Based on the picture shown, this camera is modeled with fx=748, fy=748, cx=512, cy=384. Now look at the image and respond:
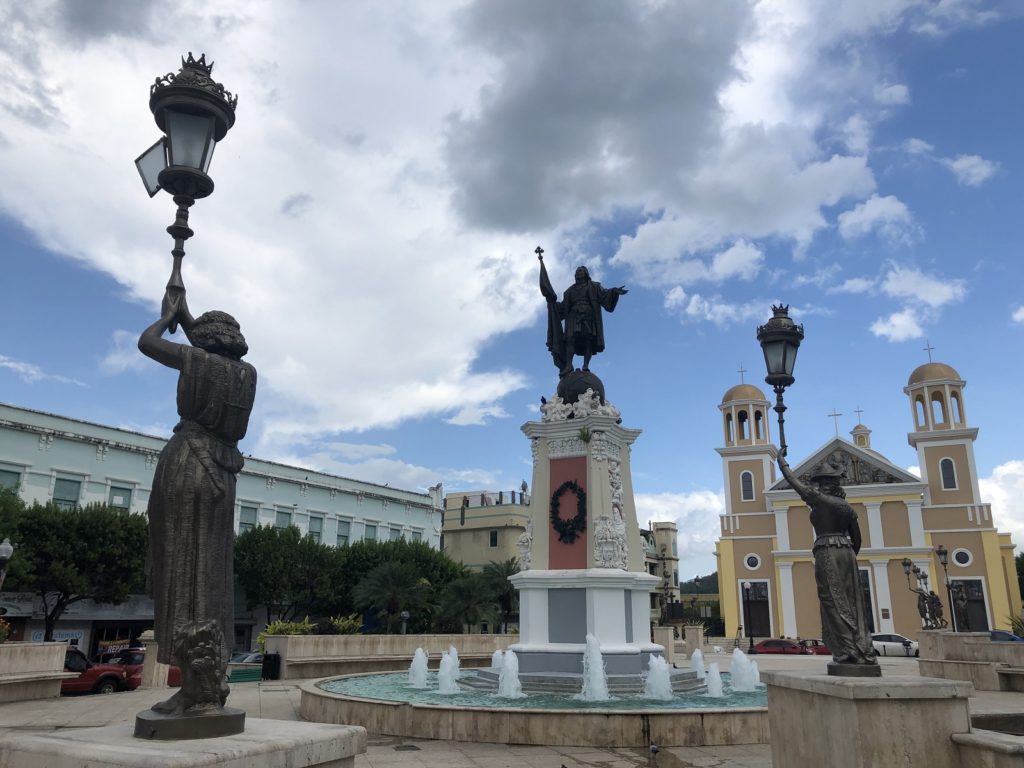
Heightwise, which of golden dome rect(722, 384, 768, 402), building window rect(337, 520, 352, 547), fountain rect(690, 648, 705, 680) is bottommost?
fountain rect(690, 648, 705, 680)

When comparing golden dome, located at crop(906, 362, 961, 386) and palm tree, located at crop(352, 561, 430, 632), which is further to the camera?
golden dome, located at crop(906, 362, 961, 386)

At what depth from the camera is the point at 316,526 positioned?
4816cm

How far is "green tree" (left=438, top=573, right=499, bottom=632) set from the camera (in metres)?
38.0

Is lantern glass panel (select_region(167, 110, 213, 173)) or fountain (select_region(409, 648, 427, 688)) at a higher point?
lantern glass panel (select_region(167, 110, 213, 173))

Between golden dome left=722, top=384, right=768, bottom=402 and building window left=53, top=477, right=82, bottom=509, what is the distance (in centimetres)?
4643

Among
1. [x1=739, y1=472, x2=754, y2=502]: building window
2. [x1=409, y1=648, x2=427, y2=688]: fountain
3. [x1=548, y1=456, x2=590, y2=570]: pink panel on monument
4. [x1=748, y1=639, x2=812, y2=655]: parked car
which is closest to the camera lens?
[x1=548, y1=456, x2=590, y2=570]: pink panel on monument

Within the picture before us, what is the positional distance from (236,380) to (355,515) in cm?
4726

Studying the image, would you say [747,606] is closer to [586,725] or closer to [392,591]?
[392,591]

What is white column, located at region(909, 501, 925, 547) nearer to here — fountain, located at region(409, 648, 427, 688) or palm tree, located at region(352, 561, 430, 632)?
palm tree, located at region(352, 561, 430, 632)

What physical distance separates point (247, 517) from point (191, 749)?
143ft

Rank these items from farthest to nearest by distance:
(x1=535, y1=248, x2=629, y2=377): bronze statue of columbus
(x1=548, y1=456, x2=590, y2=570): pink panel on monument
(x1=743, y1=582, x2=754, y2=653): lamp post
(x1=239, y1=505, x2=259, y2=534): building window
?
(x1=743, y1=582, x2=754, y2=653): lamp post, (x1=239, y1=505, x2=259, y2=534): building window, (x1=535, y1=248, x2=629, y2=377): bronze statue of columbus, (x1=548, y1=456, x2=590, y2=570): pink panel on monument

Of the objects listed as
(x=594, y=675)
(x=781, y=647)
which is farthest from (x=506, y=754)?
(x=781, y=647)

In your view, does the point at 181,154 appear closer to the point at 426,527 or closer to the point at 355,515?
the point at 355,515

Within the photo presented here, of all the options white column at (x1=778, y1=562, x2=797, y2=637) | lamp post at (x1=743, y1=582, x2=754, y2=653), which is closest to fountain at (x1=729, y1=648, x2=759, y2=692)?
white column at (x1=778, y1=562, x2=797, y2=637)
